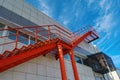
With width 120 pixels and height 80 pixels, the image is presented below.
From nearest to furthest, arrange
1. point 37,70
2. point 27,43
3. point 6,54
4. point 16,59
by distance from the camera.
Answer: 1. point 6,54
2. point 16,59
3. point 37,70
4. point 27,43

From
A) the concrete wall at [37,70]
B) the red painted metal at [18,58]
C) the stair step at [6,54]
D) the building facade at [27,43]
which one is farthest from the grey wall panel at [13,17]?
the stair step at [6,54]

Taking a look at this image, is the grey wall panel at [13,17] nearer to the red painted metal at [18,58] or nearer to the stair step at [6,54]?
the red painted metal at [18,58]

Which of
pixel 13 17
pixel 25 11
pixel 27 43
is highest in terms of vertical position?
pixel 25 11

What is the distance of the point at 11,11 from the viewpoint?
7590mm

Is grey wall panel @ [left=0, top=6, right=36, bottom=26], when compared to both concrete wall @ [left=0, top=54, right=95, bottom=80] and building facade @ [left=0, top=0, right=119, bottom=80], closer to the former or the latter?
building facade @ [left=0, top=0, right=119, bottom=80]

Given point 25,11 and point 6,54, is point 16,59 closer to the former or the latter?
point 6,54

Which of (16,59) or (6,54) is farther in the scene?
(16,59)

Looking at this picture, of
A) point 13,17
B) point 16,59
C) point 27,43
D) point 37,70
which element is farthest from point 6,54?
point 13,17

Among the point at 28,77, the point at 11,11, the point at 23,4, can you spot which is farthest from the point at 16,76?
the point at 23,4

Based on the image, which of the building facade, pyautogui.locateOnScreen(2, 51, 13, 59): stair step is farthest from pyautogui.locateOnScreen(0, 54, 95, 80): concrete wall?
pyautogui.locateOnScreen(2, 51, 13, 59): stair step

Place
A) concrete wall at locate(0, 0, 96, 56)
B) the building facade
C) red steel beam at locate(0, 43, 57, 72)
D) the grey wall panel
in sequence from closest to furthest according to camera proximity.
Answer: red steel beam at locate(0, 43, 57, 72)
the building facade
the grey wall panel
concrete wall at locate(0, 0, 96, 56)

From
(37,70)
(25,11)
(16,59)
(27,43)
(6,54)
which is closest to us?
(6,54)

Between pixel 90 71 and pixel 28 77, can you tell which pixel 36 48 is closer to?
pixel 28 77

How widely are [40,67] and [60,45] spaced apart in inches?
59.2
